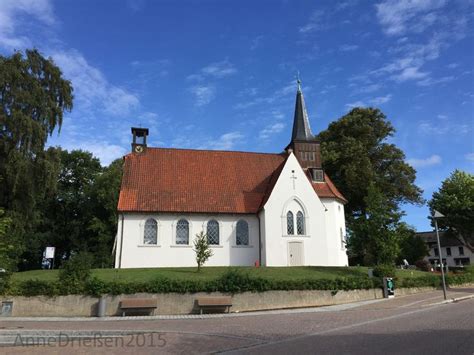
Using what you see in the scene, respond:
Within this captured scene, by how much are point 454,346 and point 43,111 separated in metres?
30.7

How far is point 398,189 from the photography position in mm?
47125

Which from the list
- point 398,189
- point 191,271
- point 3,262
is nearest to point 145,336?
point 3,262

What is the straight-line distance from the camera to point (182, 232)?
1312 inches

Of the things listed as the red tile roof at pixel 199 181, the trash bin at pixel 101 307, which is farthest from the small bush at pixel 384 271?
the trash bin at pixel 101 307

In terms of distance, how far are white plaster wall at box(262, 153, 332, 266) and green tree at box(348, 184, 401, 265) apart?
384cm

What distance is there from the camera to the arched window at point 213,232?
110ft

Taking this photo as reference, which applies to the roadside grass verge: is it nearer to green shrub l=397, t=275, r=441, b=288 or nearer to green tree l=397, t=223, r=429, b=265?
green shrub l=397, t=275, r=441, b=288

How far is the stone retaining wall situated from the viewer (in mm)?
20375

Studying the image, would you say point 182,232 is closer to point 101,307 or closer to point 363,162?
point 101,307

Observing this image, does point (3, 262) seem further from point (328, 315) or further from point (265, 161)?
point (265, 161)

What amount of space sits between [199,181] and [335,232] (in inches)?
490

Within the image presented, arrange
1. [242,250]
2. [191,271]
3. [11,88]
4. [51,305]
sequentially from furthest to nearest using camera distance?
[242,250]
[11,88]
[191,271]
[51,305]

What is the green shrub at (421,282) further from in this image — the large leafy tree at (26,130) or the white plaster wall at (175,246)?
the large leafy tree at (26,130)

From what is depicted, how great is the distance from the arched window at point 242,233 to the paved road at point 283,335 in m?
15.6
